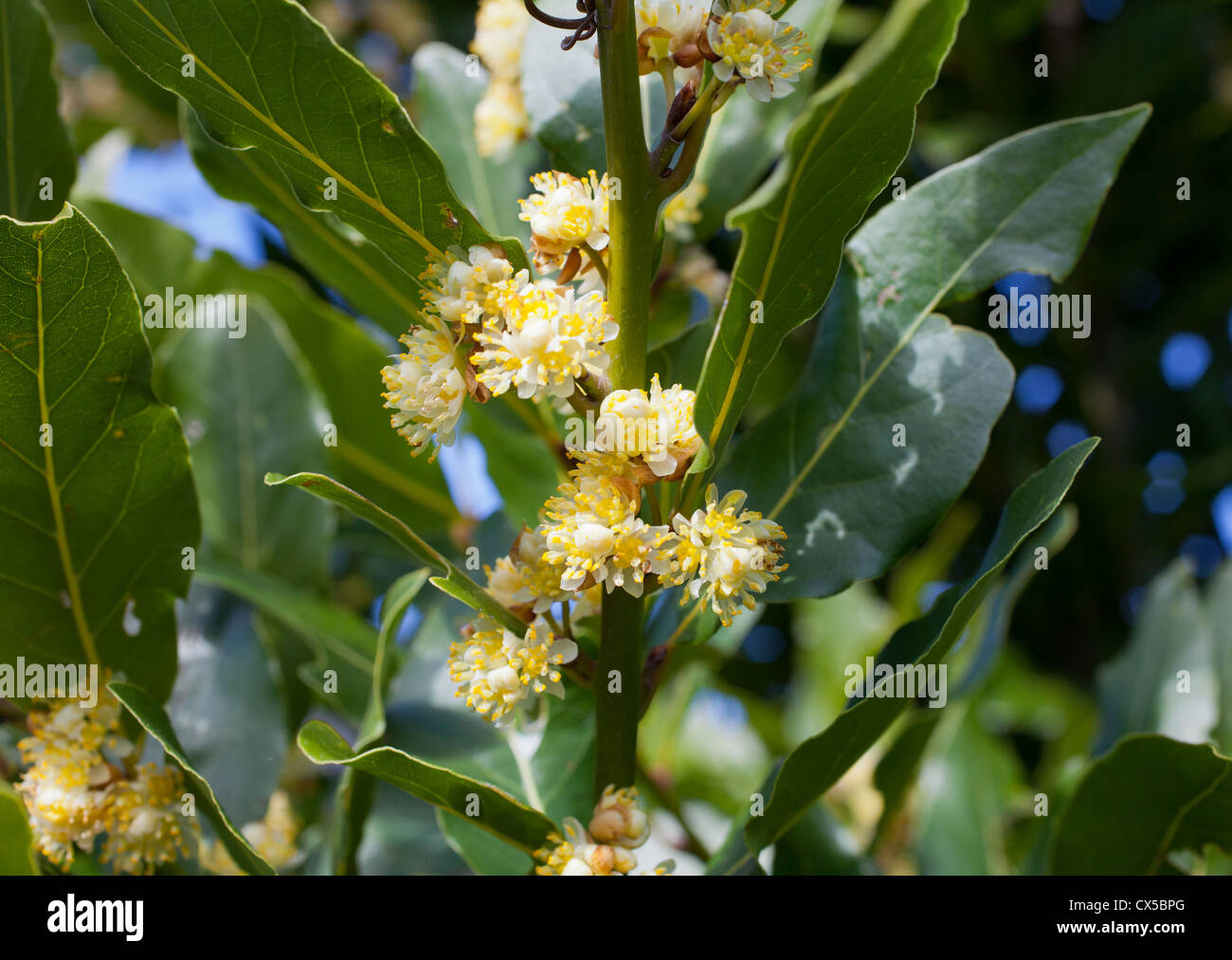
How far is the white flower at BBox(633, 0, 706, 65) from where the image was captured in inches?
46.7

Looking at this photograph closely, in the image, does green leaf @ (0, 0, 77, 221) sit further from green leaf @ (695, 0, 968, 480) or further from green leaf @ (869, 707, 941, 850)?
green leaf @ (869, 707, 941, 850)

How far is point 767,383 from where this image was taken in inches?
101

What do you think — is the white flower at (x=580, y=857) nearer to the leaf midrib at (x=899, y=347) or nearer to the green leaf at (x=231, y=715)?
the leaf midrib at (x=899, y=347)

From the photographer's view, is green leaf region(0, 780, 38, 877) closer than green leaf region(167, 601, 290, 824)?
Yes

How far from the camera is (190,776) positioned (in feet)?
4.21

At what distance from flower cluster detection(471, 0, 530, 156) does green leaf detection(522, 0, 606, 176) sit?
113mm

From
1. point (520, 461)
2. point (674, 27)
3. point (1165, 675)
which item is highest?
point (674, 27)

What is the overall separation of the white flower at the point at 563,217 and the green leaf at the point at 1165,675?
4.43 feet

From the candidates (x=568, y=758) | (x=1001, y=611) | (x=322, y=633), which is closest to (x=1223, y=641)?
(x=1001, y=611)

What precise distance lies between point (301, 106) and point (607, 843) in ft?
2.81

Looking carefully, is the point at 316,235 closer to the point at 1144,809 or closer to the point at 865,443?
the point at 865,443

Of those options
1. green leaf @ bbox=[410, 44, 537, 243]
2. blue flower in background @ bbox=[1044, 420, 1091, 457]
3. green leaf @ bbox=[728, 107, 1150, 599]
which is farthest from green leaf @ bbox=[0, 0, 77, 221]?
blue flower in background @ bbox=[1044, 420, 1091, 457]

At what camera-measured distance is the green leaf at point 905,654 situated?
1.21m
